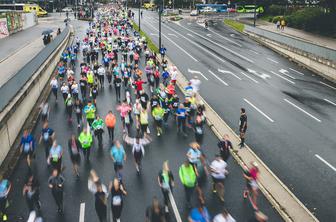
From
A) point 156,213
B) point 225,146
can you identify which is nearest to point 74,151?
point 156,213

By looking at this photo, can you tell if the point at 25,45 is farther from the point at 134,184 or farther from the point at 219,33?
the point at 134,184

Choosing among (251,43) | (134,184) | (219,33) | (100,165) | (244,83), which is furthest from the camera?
(219,33)

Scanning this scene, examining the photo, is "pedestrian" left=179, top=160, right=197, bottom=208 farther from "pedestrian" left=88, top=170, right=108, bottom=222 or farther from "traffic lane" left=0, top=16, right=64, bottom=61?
"traffic lane" left=0, top=16, right=64, bottom=61

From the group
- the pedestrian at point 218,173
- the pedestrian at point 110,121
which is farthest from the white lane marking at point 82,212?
the pedestrian at point 110,121

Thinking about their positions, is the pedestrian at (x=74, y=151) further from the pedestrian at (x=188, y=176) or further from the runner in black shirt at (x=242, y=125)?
the runner in black shirt at (x=242, y=125)

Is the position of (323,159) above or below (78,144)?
below

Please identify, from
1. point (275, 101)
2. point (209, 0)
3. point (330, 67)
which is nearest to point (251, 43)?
point (330, 67)

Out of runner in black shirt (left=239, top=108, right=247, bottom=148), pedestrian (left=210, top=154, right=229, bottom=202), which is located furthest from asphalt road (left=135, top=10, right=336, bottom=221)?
pedestrian (left=210, top=154, right=229, bottom=202)
